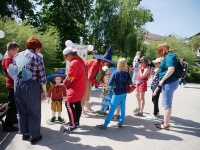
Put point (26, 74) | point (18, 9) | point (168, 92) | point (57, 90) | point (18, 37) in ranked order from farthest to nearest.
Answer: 1. point (18, 9)
2. point (18, 37)
3. point (57, 90)
4. point (168, 92)
5. point (26, 74)

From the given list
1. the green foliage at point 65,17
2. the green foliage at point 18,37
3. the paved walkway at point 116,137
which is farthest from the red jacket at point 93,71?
the green foliage at point 65,17

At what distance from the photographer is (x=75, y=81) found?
3527 mm

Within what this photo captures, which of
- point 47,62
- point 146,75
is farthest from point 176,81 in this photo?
point 47,62

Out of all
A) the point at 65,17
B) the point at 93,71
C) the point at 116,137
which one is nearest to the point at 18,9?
the point at 65,17

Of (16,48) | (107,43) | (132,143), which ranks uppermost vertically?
(107,43)

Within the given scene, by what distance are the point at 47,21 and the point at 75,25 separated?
122 inches

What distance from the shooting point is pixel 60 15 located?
1980cm

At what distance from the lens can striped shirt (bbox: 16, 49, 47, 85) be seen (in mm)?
Answer: 2943

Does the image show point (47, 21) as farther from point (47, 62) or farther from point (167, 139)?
point (167, 139)

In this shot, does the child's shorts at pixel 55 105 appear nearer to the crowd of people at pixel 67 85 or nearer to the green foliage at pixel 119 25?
the crowd of people at pixel 67 85

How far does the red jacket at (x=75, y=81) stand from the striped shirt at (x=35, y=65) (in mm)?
563

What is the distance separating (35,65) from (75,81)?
87 cm

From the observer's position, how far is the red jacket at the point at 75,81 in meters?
3.44

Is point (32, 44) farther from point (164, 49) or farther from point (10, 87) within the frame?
point (164, 49)
